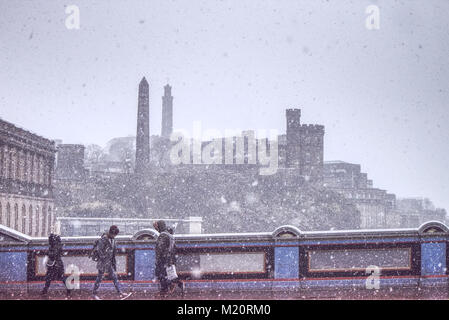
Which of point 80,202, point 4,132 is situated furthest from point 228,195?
point 4,132

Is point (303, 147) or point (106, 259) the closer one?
point (106, 259)

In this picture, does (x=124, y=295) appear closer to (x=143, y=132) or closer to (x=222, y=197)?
(x=143, y=132)

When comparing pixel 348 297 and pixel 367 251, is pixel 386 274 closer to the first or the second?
pixel 367 251

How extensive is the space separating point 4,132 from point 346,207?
72.9 meters

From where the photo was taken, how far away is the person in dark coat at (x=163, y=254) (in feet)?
32.4

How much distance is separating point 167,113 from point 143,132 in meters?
37.6

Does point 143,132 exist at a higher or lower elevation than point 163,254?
higher

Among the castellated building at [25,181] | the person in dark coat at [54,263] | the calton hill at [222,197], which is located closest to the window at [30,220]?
the castellated building at [25,181]

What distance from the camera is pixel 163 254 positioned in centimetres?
988

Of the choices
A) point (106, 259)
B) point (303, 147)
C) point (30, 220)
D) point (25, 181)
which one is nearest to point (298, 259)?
point (106, 259)

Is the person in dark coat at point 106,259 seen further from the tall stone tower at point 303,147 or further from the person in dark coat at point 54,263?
the tall stone tower at point 303,147

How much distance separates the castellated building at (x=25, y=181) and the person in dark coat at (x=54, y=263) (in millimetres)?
28628

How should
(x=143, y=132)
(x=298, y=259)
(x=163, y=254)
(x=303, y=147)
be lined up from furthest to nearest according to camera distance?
(x=303, y=147) → (x=143, y=132) → (x=298, y=259) → (x=163, y=254)

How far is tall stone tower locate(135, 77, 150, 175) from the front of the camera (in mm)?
87312
